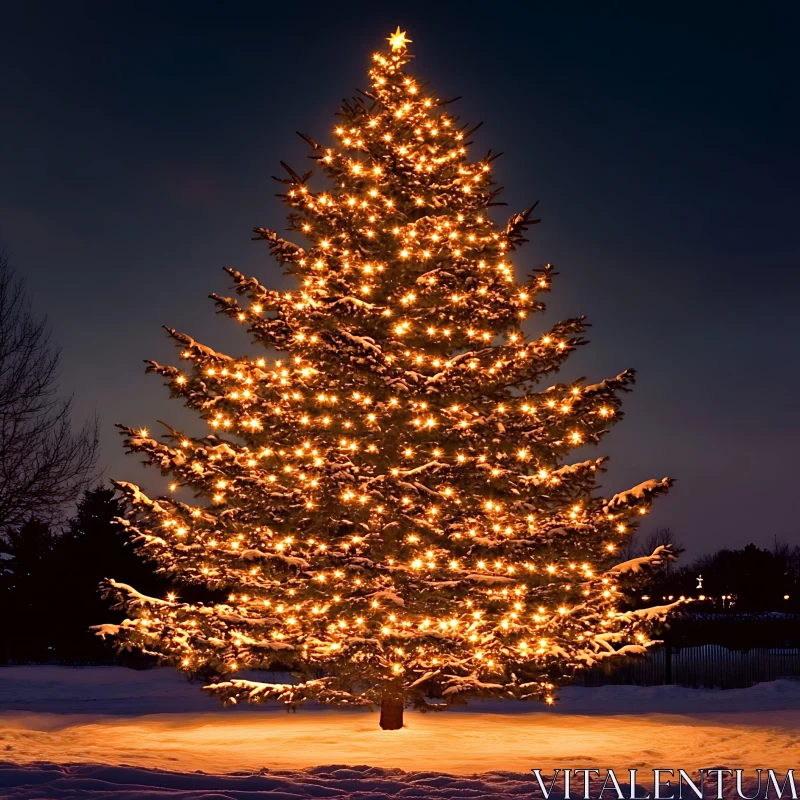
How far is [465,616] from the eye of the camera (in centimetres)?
1464

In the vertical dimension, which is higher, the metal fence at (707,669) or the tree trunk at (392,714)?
the metal fence at (707,669)

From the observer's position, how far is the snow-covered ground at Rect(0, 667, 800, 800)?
391 inches

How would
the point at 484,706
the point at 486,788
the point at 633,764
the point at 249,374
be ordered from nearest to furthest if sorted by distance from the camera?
the point at 486,788 → the point at 633,764 → the point at 249,374 → the point at 484,706

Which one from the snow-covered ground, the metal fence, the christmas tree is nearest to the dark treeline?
the snow-covered ground

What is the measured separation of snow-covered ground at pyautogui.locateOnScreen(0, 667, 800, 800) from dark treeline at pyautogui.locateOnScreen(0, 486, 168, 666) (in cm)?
1013

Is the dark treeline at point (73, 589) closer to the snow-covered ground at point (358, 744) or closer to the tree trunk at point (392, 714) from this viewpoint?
the snow-covered ground at point (358, 744)

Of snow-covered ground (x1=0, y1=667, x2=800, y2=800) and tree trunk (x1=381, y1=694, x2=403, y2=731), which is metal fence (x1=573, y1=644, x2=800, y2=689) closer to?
snow-covered ground (x1=0, y1=667, x2=800, y2=800)

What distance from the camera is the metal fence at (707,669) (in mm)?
27422

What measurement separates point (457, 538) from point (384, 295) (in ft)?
13.8

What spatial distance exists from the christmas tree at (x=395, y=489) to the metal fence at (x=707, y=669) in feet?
40.4

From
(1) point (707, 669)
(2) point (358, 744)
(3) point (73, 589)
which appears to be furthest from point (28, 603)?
(2) point (358, 744)

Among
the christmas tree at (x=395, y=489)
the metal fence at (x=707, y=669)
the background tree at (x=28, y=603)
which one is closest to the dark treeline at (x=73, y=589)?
the background tree at (x=28, y=603)

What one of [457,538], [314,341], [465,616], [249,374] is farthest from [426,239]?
[465,616]

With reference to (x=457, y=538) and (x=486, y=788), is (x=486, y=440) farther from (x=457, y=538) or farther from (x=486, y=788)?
(x=486, y=788)
